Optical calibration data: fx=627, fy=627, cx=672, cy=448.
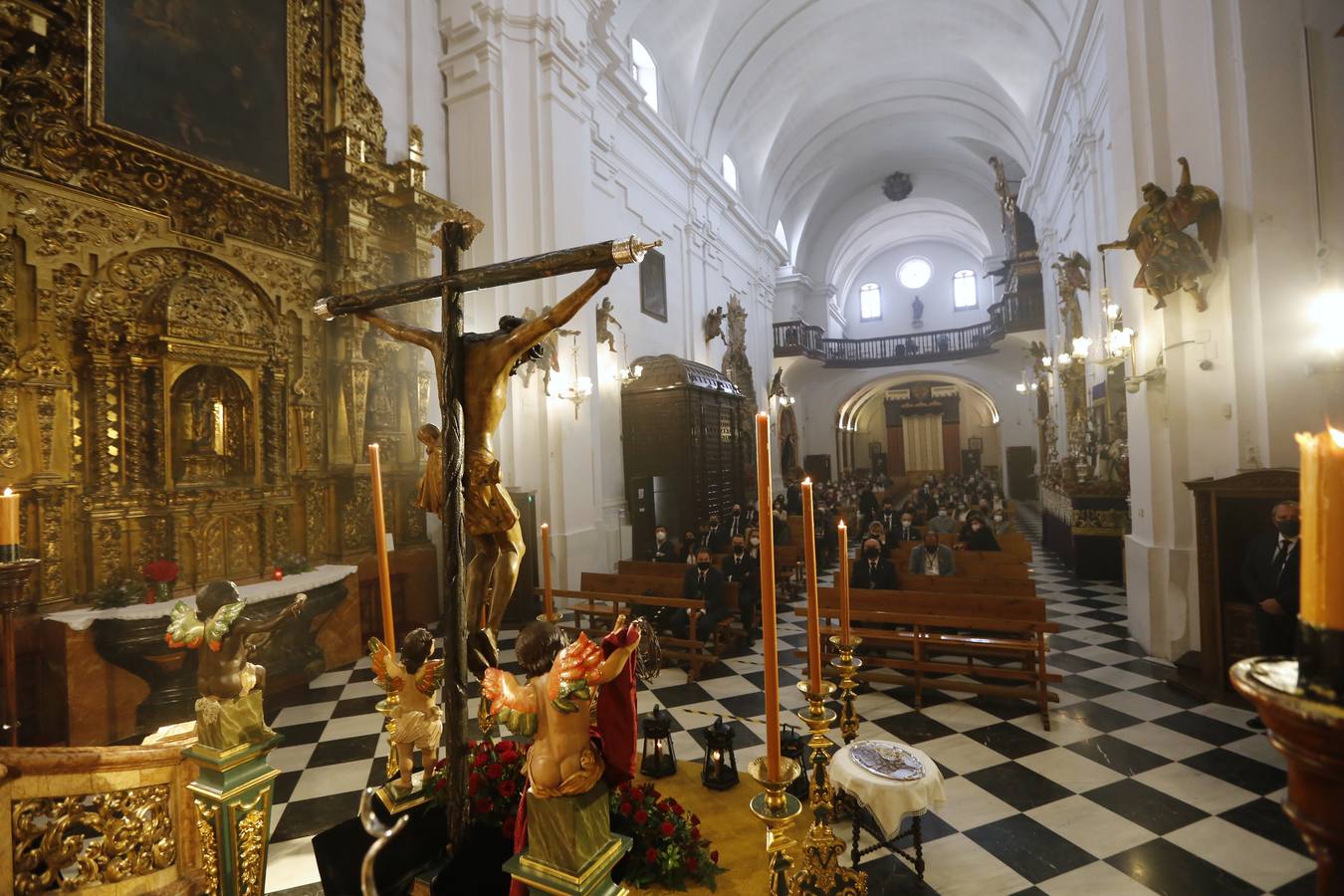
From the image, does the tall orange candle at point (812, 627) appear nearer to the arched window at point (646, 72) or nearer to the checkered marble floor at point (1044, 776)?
the checkered marble floor at point (1044, 776)

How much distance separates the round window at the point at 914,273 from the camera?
105 feet

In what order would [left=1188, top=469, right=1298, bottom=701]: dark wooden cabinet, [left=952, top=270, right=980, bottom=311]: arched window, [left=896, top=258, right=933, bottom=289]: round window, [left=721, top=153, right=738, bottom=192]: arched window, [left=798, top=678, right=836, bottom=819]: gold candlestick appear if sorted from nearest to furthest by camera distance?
[left=798, top=678, right=836, bottom=819]: gold candlestick
[left=1188, top=469, right=1298, bottom=701]: dark wooden cabinet
[left=721, top=153, right=738, bottom=192]: arched window
[left=952, top=270, right=980, bottom=311]: arched window
[left=896, top=258, right=933, bottom=289]: round window

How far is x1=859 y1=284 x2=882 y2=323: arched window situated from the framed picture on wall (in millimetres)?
22723

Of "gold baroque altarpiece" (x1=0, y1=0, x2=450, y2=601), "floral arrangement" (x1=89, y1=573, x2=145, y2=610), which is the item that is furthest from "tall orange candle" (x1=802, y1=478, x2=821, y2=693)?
"gold baroque altarpiece" (x1=0, y1=0, x2=450, y2=601)

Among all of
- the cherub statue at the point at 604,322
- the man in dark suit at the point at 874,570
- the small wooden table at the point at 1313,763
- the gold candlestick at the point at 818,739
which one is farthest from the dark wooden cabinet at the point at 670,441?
the small wooden table at the point at 1313,763

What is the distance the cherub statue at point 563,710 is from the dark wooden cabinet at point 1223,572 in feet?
18.4

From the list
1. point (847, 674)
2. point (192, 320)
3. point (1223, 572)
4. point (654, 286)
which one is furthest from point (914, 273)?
point (847, 674)

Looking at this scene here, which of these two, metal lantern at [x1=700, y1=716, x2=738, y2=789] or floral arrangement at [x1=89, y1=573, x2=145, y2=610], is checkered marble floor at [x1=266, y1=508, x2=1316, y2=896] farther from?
floral arrangement at [x1=89, y1=573, x2=145, y2=610]

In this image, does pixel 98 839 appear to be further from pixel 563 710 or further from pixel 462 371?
pixel 462 371

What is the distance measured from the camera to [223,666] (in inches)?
84.7

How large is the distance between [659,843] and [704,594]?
4.07m

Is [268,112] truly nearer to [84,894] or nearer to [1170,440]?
[84,894]

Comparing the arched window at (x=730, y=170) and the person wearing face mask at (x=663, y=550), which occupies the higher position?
the arched window at (x=730, y=170)

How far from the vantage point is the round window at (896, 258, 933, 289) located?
32.0 metres
